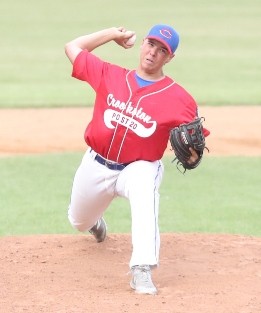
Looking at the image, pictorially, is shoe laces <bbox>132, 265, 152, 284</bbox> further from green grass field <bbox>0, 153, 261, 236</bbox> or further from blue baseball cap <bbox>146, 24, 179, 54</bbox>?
green grass field <bbox>0, 153, 261, 236</bbox>

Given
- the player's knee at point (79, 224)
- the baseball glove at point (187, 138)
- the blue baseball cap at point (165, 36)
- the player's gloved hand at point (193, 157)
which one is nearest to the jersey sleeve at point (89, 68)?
the blue baseball cap at point (165, 36)

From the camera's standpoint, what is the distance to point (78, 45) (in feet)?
21.9

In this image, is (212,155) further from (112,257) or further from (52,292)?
(52,292)

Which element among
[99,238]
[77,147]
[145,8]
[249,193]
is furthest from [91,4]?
[99,238]

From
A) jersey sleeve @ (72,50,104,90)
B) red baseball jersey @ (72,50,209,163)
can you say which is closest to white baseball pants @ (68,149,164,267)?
red baseball jersey @ (72,50,209,163)

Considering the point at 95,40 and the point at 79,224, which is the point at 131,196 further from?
the point at 95,40

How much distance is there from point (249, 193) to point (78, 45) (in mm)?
3762

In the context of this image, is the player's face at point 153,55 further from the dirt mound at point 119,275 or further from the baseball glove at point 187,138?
the dirt mound at point 119,275

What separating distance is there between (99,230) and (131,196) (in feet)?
3.76

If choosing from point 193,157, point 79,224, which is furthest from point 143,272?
point 79,224

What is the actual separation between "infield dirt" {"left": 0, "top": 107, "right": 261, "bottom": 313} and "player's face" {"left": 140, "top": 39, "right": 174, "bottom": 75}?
142 centimetres

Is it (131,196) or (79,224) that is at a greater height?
(131,196)

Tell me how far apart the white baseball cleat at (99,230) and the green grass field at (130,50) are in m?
7.94

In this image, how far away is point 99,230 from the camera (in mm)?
7383
